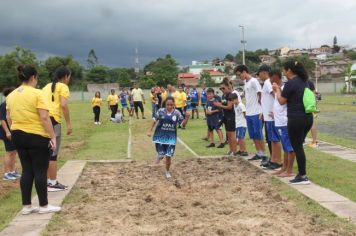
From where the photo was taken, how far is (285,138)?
29.2 ft

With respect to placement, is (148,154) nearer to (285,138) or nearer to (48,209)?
(285,138)

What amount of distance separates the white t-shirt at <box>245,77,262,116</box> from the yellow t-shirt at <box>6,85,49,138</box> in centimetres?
517

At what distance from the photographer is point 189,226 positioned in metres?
5.99

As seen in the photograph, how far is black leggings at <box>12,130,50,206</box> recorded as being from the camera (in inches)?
261

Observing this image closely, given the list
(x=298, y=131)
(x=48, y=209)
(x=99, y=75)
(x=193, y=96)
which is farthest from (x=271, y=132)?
(x=99, y=75)

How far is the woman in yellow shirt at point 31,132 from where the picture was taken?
6.57 m

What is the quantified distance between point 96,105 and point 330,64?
4928 inches

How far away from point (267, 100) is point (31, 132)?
16.1ft

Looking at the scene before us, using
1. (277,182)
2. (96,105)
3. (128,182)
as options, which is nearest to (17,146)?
(128,182)

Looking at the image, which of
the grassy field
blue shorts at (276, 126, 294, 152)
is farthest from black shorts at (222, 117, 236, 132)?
blue shorts at (276, 126, 294, 152)

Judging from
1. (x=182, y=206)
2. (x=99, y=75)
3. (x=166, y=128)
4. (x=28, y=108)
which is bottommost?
(x=182, y=206)

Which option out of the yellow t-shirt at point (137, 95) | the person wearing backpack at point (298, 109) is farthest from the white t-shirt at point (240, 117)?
the yellow t-shirt at point (137, 95)

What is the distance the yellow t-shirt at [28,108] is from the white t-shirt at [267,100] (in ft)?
15.4

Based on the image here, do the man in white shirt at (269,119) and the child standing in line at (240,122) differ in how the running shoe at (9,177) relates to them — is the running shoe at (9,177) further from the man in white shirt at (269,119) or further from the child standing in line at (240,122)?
the child standing in line at (240,122)
